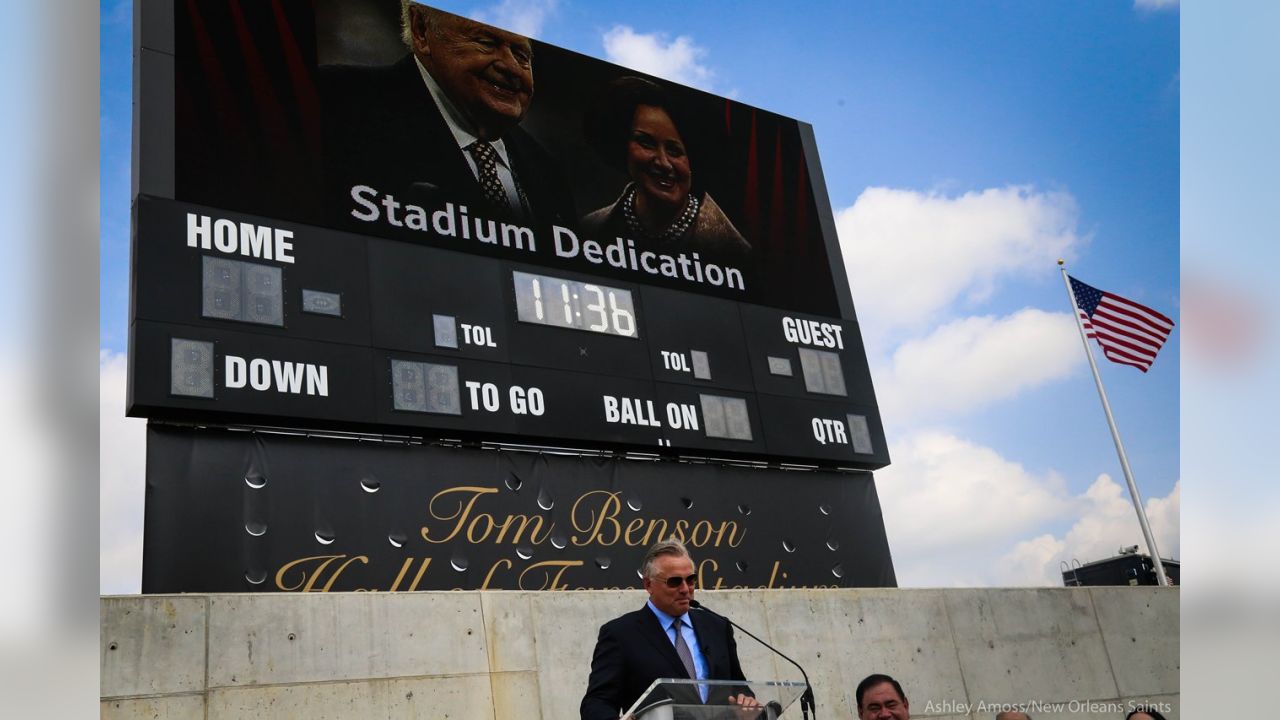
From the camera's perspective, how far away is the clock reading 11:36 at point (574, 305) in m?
7.68

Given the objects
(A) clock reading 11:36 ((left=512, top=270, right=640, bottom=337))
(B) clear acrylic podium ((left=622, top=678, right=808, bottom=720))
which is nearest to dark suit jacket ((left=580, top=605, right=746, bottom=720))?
(B) clear acrylic podium ((left=622, top=678, right=808, bottom=720))

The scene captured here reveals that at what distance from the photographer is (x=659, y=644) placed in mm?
3496

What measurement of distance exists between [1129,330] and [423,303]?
6.40 meters

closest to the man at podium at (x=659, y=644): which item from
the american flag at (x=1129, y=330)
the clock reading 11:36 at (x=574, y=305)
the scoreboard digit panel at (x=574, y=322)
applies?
the scoreboard digit panel at (x=574, y=322)

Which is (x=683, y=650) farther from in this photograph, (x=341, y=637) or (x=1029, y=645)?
(x=1029, y=645)

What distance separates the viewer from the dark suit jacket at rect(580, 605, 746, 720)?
334 centimetres

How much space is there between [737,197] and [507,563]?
13.1 ft

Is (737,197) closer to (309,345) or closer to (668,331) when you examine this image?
(668,331)

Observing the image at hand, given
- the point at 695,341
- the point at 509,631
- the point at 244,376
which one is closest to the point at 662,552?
the point at 509,631

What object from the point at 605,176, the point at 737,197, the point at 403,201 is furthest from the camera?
the point at 737,197

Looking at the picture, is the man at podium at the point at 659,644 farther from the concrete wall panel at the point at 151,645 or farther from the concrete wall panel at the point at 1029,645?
the concrete wall panel at the point at 1029,645

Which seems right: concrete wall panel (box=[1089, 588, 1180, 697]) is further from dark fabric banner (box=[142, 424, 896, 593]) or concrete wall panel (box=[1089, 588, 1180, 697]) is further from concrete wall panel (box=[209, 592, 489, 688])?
concrete wall panel (box=[209, 592, 489, 688])

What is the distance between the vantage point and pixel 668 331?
8.25 m
